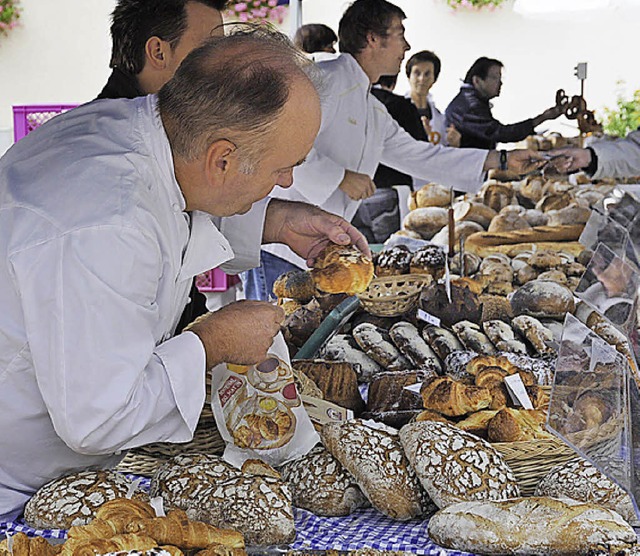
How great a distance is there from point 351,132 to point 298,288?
1.16 meters

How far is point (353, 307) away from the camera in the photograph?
2.57m

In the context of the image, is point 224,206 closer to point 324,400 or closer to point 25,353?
point 25,353

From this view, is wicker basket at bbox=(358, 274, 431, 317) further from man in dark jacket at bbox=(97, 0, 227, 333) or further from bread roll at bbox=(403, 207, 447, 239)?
bread roll at bbox=(403, 207, 447, 239)

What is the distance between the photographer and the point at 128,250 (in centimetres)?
135

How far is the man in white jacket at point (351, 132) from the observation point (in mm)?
3562

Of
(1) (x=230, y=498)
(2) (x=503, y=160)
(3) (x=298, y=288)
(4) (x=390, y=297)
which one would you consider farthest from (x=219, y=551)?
(2) (x=503, y=160)

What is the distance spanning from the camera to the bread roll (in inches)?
173

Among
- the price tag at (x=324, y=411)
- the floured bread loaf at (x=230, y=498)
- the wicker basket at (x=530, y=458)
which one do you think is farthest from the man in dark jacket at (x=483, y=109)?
the floured bread loaf at (x=230, y=498)

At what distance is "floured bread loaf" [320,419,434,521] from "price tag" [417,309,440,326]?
89 cm

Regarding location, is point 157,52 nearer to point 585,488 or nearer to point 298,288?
point 298,288

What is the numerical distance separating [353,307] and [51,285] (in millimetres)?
1364

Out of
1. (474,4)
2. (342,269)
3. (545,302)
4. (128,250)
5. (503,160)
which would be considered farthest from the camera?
(474,4)

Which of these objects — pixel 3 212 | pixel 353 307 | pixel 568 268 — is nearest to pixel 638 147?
pixel 568 268

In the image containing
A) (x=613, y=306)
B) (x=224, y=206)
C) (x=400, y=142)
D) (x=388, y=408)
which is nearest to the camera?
(x=224, y=206)
